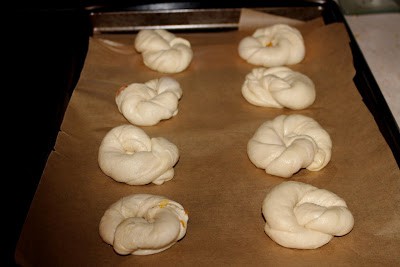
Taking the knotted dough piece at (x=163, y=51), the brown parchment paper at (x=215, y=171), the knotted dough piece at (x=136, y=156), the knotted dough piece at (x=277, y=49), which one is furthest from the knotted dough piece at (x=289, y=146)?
the knotted dough piece at (x=163, y=51)

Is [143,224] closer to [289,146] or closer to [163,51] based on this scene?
[289,146]

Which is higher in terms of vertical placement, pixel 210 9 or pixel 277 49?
pixel 210 9

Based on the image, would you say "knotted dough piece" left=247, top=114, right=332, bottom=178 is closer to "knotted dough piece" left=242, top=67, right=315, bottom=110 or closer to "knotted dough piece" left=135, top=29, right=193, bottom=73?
"knotted dough piece" left=242, top=67, right=315, bottom=110

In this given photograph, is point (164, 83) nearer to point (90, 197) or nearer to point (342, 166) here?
point (90, 197)

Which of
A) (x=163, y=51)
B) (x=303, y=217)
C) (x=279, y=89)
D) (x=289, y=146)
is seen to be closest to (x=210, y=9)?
(x=163, y=51)

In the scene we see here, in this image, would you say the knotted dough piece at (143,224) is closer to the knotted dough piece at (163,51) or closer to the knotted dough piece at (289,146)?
the knotted dough piece at (289,146)

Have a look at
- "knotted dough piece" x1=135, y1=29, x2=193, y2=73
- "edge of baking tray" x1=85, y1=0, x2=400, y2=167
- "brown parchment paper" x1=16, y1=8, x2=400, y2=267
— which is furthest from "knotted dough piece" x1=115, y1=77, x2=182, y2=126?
"edge of baking tray" x1=85, y1=0, x2=400, y2=167

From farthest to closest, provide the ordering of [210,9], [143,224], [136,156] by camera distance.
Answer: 1. [210,9]
2. [136,156]
3. [143,224]

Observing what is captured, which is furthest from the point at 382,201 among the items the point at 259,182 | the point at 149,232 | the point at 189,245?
the point at 149,232
